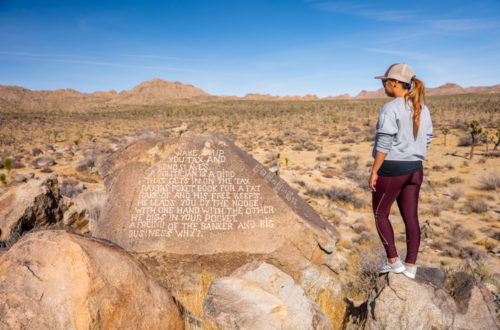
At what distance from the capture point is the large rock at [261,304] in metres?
2.44

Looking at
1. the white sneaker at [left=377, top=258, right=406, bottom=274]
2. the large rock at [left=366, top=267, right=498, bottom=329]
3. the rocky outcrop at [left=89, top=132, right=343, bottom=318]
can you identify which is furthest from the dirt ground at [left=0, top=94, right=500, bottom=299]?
the rocky outcrop at [left=89, top=132, right=343, bottom=318]

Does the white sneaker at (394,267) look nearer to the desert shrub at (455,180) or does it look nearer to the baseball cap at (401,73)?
the baseball cap at (401,73)

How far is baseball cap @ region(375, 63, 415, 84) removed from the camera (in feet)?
8.85

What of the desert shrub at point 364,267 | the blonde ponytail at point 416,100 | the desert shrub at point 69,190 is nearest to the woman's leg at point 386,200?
the blonde ponytail at point 416,100

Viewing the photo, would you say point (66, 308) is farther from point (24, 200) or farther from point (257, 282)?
point (24, 200)

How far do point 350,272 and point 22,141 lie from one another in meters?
24.4

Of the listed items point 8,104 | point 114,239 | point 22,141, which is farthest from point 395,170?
point 8,104

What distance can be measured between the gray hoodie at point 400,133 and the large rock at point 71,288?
255 cm

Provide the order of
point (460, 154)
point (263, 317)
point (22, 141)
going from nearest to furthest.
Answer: point (263, 317), point (460, 154), point (22, 141)

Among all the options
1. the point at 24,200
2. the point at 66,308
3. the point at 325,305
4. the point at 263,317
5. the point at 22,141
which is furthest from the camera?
the point at 22,141

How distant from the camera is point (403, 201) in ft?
9.40

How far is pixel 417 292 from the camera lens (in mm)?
2820

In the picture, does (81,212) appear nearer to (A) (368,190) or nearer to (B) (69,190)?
(B) (69,190)

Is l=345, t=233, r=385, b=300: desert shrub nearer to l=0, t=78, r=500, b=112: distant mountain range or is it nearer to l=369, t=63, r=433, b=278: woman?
l=369, t=63, r=433, b=278: woman
